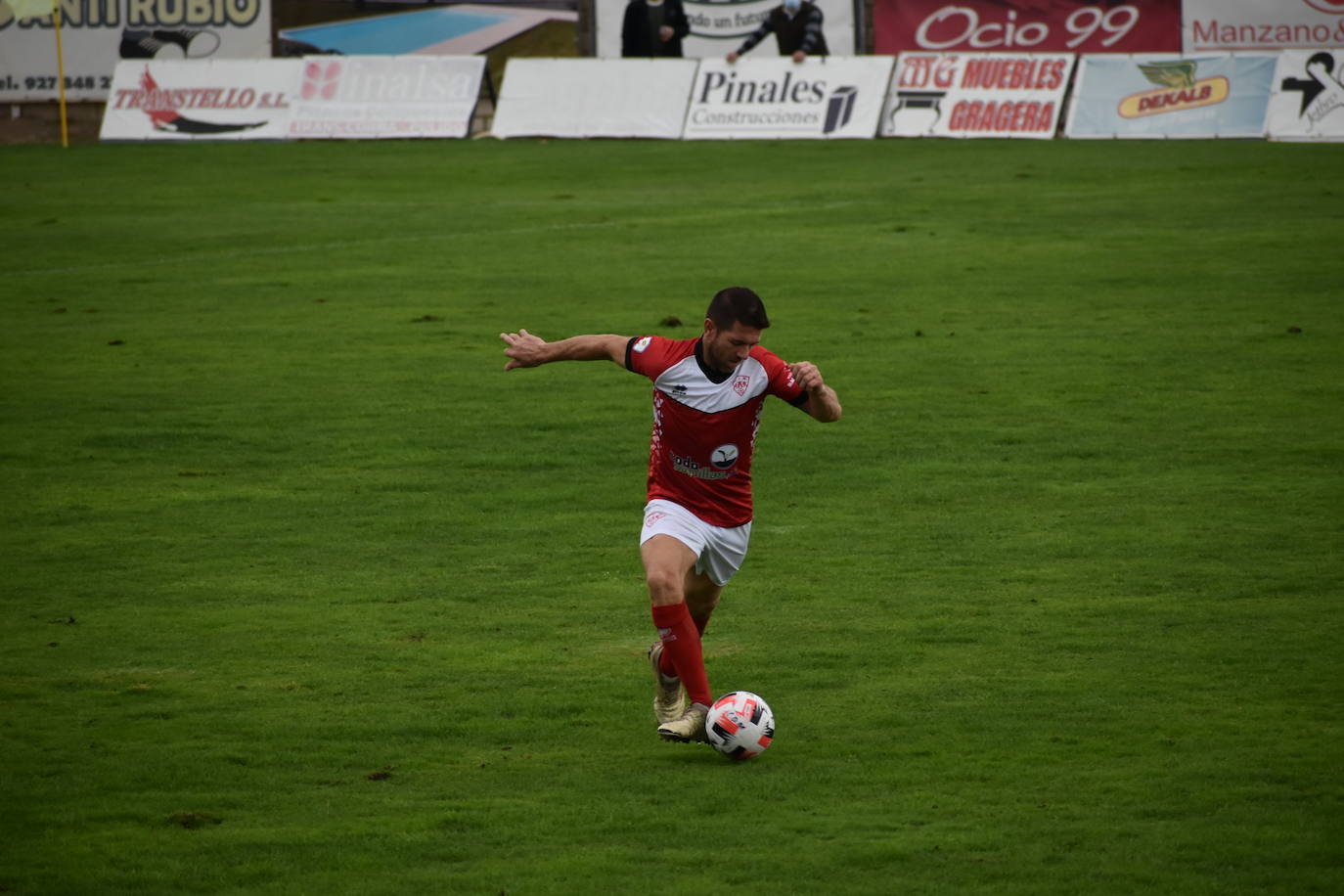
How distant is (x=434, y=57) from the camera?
35.2 m

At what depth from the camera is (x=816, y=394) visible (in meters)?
7.38

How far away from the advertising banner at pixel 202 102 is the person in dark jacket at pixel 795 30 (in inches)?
379

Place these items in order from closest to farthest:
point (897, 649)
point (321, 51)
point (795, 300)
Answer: point (897, 649) → point (795, 300) → point (321, 51)

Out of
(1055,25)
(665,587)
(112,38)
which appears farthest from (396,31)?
(665,587)

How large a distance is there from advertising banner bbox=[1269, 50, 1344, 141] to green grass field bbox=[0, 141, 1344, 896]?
664 centimetres

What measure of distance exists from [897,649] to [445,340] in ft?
30.6

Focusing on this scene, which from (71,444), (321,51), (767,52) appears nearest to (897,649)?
(71,444)

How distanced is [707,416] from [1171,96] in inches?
967

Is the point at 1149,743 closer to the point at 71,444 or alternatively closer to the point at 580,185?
the point at 71,444

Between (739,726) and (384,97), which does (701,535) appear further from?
(384,97)

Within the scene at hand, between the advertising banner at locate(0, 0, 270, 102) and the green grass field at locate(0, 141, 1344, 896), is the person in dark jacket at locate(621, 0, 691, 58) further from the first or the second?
the green grass field at locate(0, 141, 1344, 896)

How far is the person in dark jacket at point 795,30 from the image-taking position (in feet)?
122

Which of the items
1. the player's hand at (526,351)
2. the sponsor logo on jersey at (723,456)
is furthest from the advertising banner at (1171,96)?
the player's hand at (526,351)

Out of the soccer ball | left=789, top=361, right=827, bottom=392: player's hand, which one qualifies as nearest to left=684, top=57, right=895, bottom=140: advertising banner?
left=789, top=361, right=827, bottom=392: player's hand
